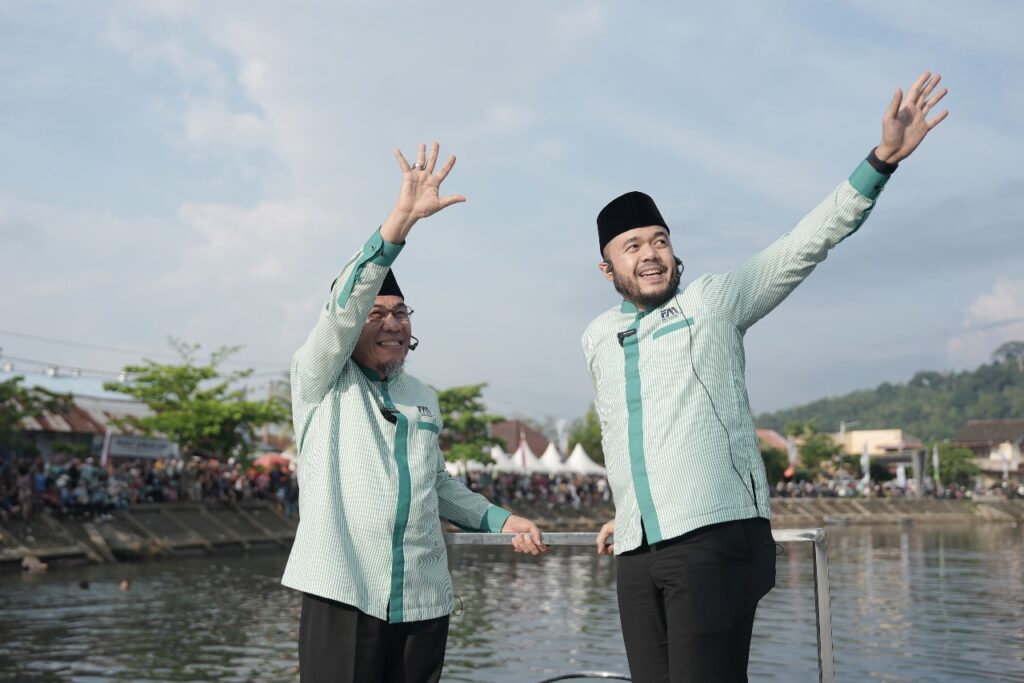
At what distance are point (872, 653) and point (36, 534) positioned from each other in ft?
58.4

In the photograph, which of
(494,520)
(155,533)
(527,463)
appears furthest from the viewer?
(527,463)

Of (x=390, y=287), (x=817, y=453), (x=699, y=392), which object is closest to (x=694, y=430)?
(x=699, y=392)

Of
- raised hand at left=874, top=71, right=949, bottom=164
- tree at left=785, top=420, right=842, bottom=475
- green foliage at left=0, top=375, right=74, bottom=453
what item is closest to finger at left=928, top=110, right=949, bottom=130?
raised hand at left=874, top=71, right=949, bottom=164

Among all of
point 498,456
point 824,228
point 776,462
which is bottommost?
point 824,228

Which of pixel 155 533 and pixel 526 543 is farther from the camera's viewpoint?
pixel 155 533

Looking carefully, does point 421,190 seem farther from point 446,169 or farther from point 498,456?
point 498,456

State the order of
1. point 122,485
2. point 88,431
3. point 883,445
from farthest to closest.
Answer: point 883,445 → point 88,431 → point 122,485

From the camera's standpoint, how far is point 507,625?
14445mm

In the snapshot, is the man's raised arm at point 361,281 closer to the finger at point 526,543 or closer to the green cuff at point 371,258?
the green cuff at point 371,258

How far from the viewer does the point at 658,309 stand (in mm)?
3248

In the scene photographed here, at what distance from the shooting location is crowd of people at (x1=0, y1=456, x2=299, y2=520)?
2288 cm

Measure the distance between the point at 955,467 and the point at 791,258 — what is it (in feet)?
312

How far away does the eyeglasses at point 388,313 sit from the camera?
351cm

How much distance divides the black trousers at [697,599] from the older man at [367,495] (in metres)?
0.67
